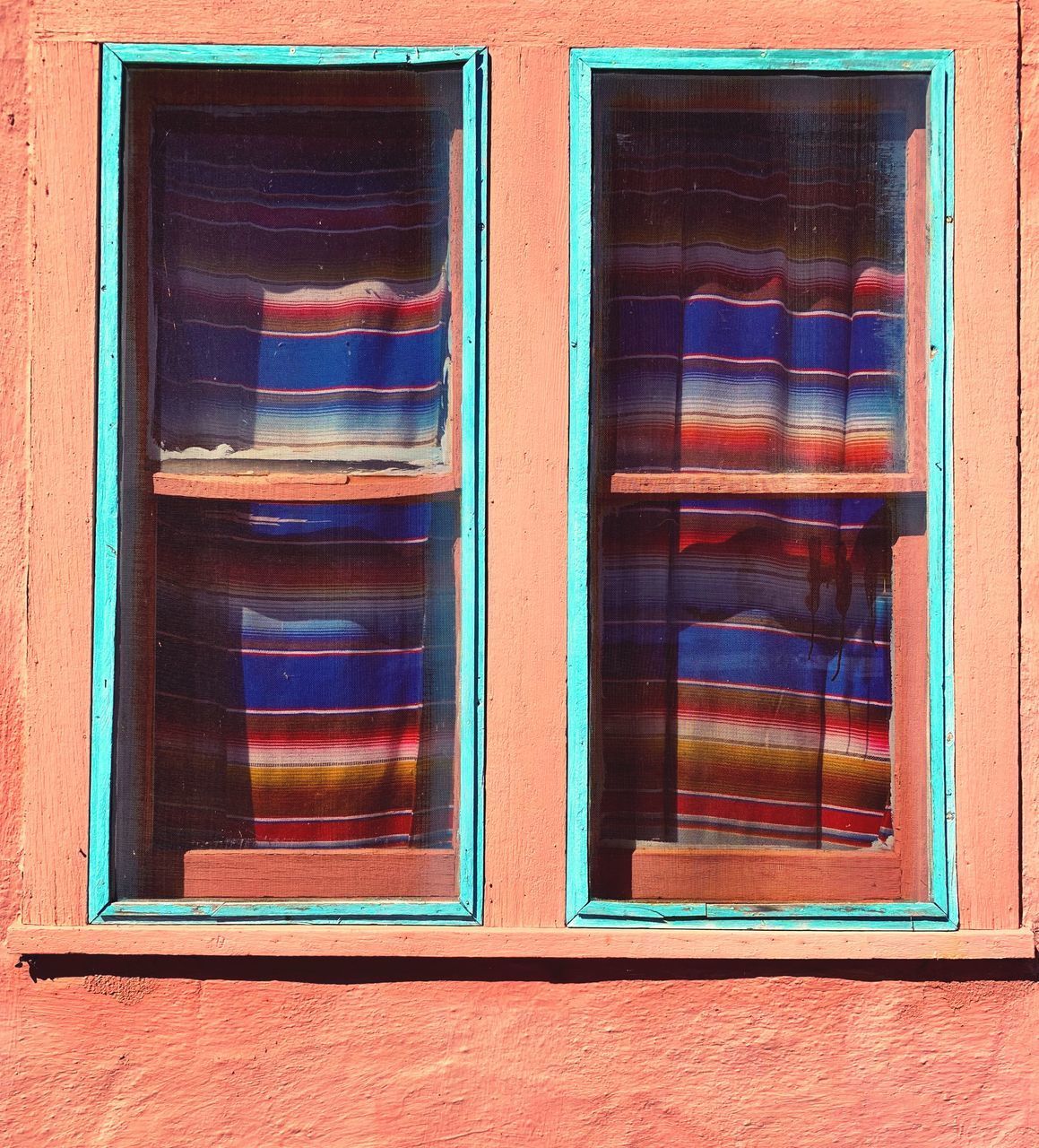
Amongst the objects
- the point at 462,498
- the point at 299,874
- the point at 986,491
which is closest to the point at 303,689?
the point at 299,874

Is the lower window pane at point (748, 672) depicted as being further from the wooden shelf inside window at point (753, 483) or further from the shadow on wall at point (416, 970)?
the shadow on wall at point (416, 970)

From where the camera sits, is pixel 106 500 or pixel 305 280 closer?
pixel 106 500

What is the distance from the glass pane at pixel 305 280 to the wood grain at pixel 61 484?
0.47 ft

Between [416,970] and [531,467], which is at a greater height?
[531,467]

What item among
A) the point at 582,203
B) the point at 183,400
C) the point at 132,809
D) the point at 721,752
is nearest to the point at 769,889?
the point at 721,752

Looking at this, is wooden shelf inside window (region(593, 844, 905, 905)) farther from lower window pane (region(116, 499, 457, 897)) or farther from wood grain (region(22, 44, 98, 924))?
wood grain (region(22, 44, 98, 924))

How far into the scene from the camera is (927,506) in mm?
2055

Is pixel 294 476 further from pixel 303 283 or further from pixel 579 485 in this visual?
pixel 579 485

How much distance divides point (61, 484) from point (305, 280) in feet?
2.03

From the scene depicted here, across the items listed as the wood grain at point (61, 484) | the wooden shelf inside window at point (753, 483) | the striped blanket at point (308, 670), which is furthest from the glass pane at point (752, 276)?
the wood grain at point (61, 484)

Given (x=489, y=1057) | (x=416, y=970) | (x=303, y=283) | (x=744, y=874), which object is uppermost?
(x=303, y=283)

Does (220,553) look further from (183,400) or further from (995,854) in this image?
(995,854)

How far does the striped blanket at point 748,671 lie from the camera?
6.93 feet

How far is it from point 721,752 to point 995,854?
536 millimetres
